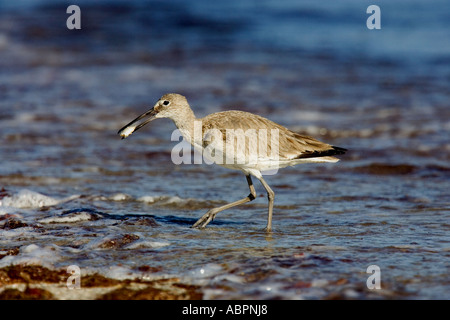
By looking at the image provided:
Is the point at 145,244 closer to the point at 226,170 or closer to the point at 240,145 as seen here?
the point at 240,145

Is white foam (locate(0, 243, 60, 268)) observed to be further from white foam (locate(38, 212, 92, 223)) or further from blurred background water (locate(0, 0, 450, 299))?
white foam (locate(38, 212, 92, 223))

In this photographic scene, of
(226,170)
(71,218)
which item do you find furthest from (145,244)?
(226,170)

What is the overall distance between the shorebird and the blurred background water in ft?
2.07

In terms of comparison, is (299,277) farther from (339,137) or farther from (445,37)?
(445,37)

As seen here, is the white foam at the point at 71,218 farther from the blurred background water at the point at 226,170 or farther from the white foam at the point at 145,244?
the white foam at the point at 145,244

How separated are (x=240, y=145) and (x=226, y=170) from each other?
9.38 ft

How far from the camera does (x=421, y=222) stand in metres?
6.61

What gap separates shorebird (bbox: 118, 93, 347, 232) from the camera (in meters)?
6.31

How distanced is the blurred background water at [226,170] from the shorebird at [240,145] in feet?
2.07

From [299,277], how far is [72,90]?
9.74 metres

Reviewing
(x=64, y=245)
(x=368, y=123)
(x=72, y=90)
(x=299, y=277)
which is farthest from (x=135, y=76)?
(x=299, y=277)

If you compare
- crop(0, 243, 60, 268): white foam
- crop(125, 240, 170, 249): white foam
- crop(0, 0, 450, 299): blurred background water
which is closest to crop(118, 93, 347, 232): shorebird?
crop(0, 0, 450, 299): blurred background water

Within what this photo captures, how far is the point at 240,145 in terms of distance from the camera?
6320 mm

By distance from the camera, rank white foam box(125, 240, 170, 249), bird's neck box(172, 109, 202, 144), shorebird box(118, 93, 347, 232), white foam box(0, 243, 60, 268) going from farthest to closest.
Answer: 1. bird's neck box(172, 109, 202, 144)
2. shorebird box(118, 93, 347, 232)
3. white foam box(125, 240, 170, 249)
4. white foam box(0, 243, 60, 268)
